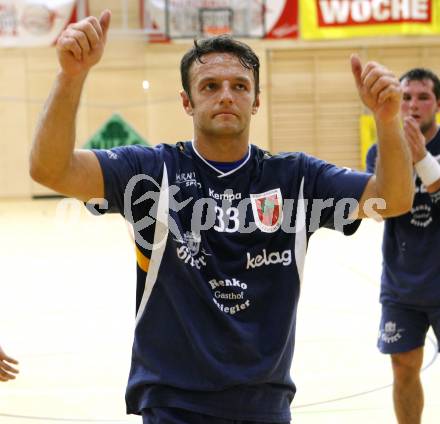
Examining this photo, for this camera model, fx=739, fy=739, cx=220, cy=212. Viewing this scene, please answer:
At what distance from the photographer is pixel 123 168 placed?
2.27 meters

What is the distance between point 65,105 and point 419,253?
8.37ft

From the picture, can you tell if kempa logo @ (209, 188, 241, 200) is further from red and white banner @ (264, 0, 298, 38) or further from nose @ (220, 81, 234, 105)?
red and white banner @ (264, 0, 298, 38)

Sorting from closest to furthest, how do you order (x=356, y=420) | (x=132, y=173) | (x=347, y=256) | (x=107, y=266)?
(x=132, y=173)
(x=356, y=420)
(x=107, y=266)
(x=347, y=256)

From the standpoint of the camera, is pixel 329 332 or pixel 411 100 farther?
pixel 329 332

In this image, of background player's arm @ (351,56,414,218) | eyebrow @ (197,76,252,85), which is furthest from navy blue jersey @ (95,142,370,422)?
eyebrow @ (197,76,252,85)

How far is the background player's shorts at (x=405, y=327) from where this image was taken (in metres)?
4.07

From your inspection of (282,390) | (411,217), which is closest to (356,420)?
(411,217)

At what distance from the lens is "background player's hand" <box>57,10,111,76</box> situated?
198 centimetres

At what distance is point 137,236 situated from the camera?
2348 mm

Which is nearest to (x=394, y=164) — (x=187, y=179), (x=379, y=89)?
(x=379, y=89)

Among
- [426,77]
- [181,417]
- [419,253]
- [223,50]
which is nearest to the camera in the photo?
[181,417]

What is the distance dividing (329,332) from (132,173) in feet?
15.3

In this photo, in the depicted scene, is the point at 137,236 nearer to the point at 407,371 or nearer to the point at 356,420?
the point at 407,371

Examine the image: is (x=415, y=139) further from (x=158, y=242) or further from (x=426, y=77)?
(x=158, y=242)
